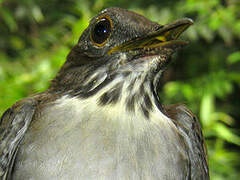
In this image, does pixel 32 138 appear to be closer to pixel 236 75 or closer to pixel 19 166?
pixel 19 166

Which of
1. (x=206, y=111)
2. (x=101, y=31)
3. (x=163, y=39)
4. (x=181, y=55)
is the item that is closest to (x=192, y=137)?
(x=163, y=39)

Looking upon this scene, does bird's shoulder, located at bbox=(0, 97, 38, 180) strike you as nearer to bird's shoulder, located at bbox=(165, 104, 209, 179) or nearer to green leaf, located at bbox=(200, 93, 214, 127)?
bird's shoulder, located at bbox=(165, 104, 209, 179)

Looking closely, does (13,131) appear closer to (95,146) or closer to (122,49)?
(95,146)

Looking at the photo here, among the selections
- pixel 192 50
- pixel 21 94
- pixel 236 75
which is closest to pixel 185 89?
pixel 236 75

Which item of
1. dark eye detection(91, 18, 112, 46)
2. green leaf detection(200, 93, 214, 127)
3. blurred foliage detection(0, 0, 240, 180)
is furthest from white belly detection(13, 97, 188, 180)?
green leaf detection(200, 93, 214, 127)

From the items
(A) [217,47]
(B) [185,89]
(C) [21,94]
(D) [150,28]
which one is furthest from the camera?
(A) [217,47]

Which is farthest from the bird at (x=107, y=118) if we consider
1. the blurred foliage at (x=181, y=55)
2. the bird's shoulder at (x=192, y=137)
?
the blurred foliage at (x=181, y=55)
